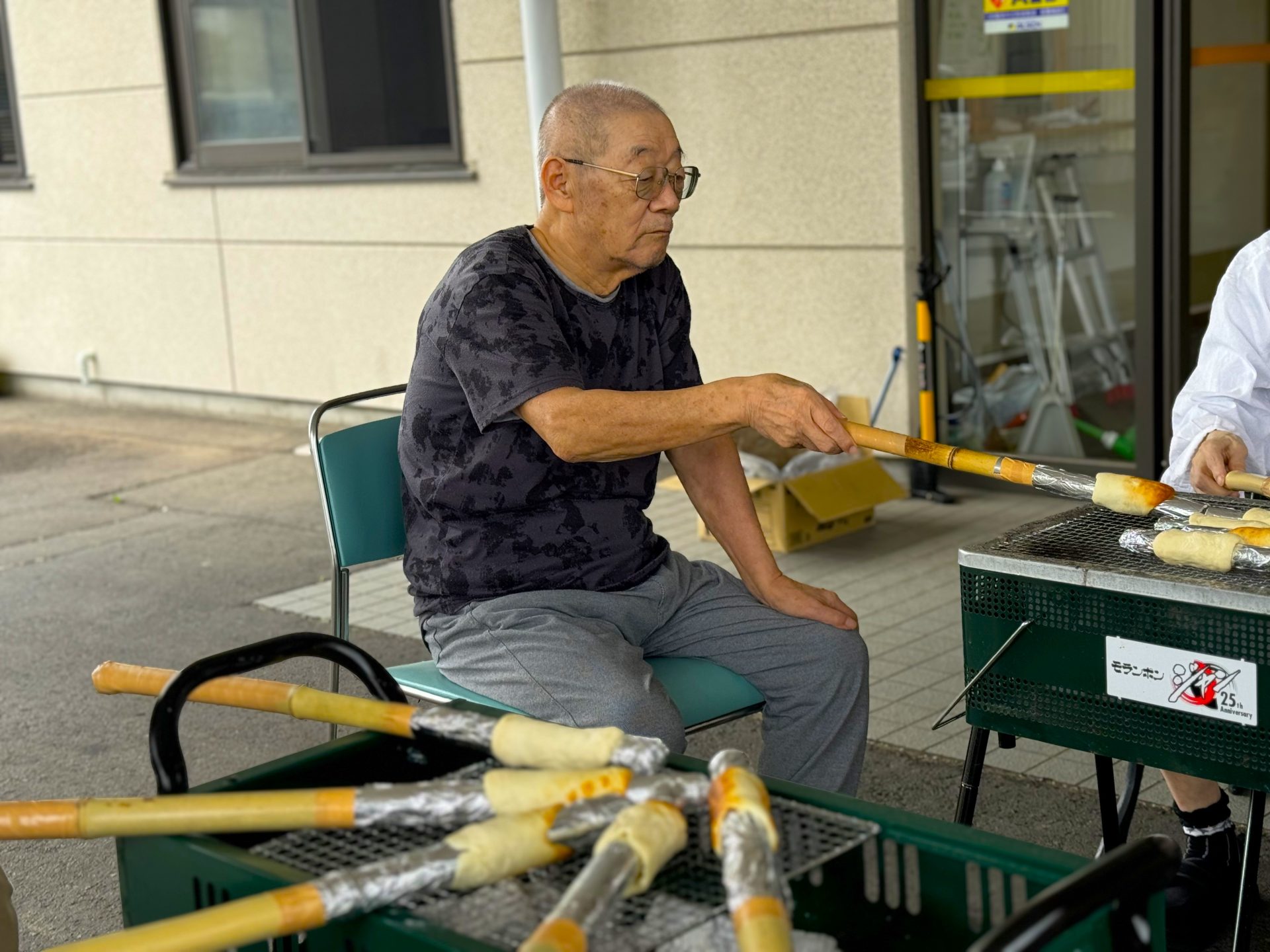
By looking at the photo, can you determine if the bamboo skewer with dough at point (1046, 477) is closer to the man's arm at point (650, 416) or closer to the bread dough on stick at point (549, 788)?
the man's arm at point (650, 416)

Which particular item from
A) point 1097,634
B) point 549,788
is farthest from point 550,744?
point 1097,634

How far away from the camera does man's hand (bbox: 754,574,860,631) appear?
9.30 feet

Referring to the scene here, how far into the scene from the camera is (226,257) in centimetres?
862

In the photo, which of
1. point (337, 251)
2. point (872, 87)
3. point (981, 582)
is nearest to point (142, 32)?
point (337, 251)

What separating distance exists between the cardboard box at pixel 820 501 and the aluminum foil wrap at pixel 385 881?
3838 millimetres

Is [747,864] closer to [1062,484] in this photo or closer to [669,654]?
[1062,484]

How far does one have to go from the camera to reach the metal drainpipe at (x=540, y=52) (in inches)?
256

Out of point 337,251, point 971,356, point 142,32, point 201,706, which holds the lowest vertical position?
point 201,706

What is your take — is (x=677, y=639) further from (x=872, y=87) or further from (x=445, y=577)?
(x=872, y=87)

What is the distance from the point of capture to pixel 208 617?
5164 mm

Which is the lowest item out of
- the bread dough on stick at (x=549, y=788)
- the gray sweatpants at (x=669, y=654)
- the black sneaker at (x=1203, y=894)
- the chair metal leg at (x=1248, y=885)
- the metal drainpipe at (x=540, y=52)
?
the black sneaker at (x=1203, y=894)

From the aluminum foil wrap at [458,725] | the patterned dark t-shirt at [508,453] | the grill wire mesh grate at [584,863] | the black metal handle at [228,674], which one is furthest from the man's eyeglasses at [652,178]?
the grill wire mesh grate at [584,863]

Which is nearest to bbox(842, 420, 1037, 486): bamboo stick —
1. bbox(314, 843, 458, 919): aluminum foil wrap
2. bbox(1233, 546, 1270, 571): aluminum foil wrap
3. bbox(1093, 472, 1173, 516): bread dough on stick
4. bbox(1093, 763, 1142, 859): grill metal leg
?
bbox(1093, 472, 1173, 516): bread dough on stick

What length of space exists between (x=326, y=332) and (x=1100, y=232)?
4147 mm
